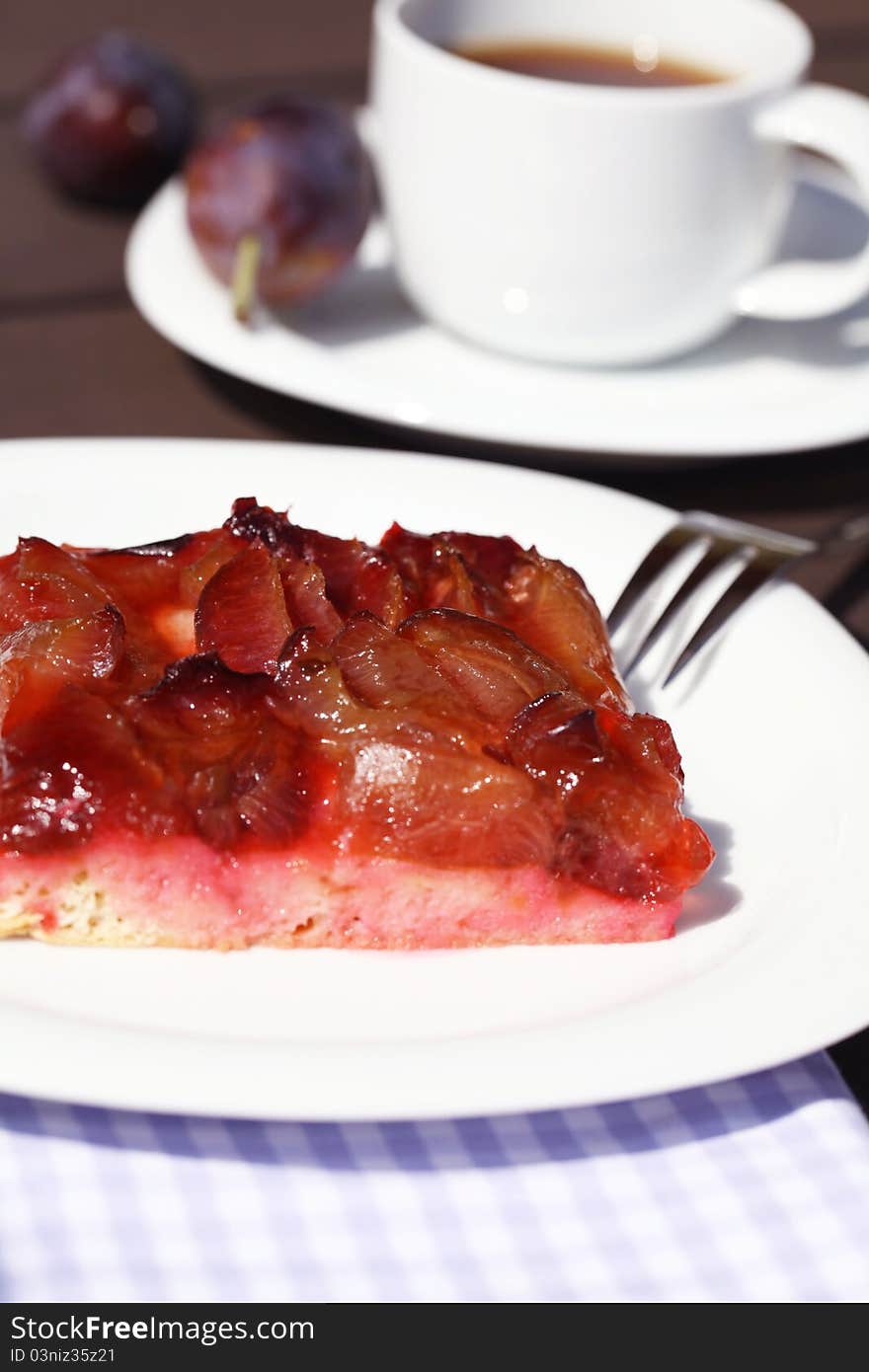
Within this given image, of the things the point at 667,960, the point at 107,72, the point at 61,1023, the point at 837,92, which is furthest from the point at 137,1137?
the point at 107,72

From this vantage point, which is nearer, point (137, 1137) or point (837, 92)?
point (137, 1137)

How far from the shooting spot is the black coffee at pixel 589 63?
289 centimetres

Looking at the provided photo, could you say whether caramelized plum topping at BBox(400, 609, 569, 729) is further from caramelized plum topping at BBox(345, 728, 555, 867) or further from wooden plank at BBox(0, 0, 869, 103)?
wooden plank at BBox(0, 0, 869, 103)

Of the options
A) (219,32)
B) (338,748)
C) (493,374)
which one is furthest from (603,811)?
(219,32)

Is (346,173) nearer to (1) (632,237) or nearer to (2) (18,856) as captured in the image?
(1) (632,237)

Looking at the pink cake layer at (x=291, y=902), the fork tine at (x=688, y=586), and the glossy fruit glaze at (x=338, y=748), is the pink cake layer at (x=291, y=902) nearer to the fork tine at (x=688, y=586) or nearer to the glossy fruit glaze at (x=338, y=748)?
the glossy fruit glaze at (x=338, y=748)

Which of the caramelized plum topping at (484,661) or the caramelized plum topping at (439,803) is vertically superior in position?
the caramelized plum topping at (484,661)

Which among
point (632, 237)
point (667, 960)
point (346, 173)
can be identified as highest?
point (632, 237)

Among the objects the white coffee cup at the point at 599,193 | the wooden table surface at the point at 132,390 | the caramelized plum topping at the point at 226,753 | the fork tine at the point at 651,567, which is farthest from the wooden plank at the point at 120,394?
the caramelized plum topping at the point at 226,753

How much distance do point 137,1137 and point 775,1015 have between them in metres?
0.61

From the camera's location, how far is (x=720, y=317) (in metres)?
2.75

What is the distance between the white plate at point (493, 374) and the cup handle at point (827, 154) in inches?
4.4

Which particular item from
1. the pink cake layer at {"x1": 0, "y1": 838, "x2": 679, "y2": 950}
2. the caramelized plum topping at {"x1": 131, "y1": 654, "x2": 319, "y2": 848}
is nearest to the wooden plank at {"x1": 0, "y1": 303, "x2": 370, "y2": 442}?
the caramelized plum topping at {"x1": 131, "y1": 654, "x2": 319, "y2": 848}

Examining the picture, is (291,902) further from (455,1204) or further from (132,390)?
(132,390)
